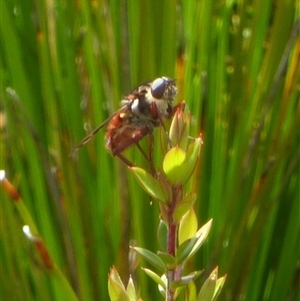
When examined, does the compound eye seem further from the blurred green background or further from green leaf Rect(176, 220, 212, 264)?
green leaf Rect(176, 220, 212, 264)

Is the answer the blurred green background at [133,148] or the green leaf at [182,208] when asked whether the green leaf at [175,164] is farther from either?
the blurred green background at [133,148]

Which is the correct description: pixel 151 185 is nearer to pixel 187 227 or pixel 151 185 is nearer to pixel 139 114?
pixel 187 227

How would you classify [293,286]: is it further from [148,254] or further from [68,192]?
[148,254]

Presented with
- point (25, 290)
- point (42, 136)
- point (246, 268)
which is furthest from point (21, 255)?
point (246, 268)

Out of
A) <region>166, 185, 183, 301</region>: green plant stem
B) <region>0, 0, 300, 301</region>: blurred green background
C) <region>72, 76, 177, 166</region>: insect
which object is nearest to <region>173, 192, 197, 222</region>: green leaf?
<region>166, 185, 183, 301</region>: green plant stem

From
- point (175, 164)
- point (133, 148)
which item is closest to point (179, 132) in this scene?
point (175, 164)
